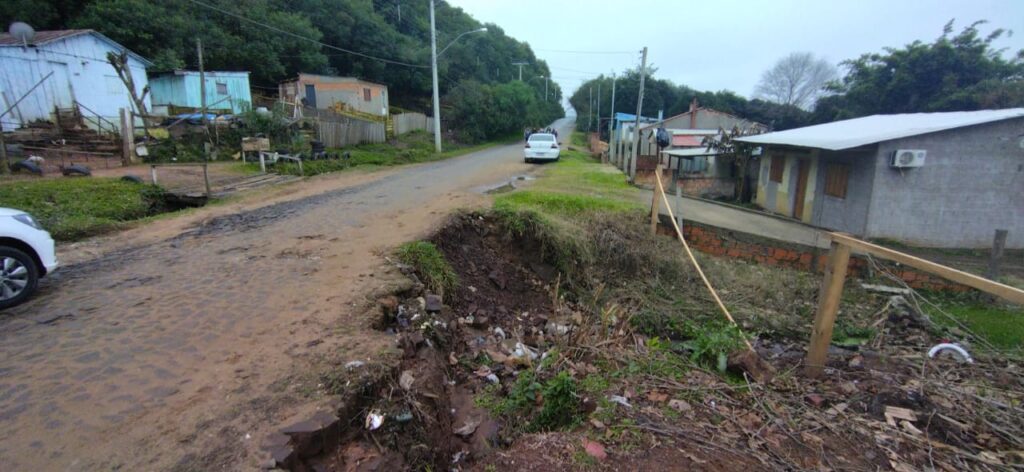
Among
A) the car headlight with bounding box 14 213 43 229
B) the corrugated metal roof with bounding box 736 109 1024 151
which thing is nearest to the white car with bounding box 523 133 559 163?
the corrugated metal roof with bounding box 736 109 1024 151

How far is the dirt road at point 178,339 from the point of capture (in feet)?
8.91

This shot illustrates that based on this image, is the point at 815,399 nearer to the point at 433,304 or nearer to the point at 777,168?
the point at 433,304

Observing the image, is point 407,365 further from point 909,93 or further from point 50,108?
point 909,93

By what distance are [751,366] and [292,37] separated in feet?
120

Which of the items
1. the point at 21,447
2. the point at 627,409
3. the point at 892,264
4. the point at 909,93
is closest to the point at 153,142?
the point at 21,447

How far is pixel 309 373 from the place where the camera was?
342 cm

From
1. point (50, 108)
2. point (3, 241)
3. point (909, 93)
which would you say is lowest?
point (3, 241)

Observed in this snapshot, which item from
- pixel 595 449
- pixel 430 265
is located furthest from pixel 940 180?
→ pixel 595 449

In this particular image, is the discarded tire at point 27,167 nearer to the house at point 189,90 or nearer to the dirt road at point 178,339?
the dirt road at point 178,339

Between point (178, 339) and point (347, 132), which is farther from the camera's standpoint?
Answer: point (347, 132)

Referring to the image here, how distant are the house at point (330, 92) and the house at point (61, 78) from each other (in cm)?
1134

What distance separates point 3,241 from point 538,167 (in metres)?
14.7

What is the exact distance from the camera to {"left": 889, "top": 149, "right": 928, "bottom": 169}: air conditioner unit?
1045cm

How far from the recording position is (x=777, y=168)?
1527cm
